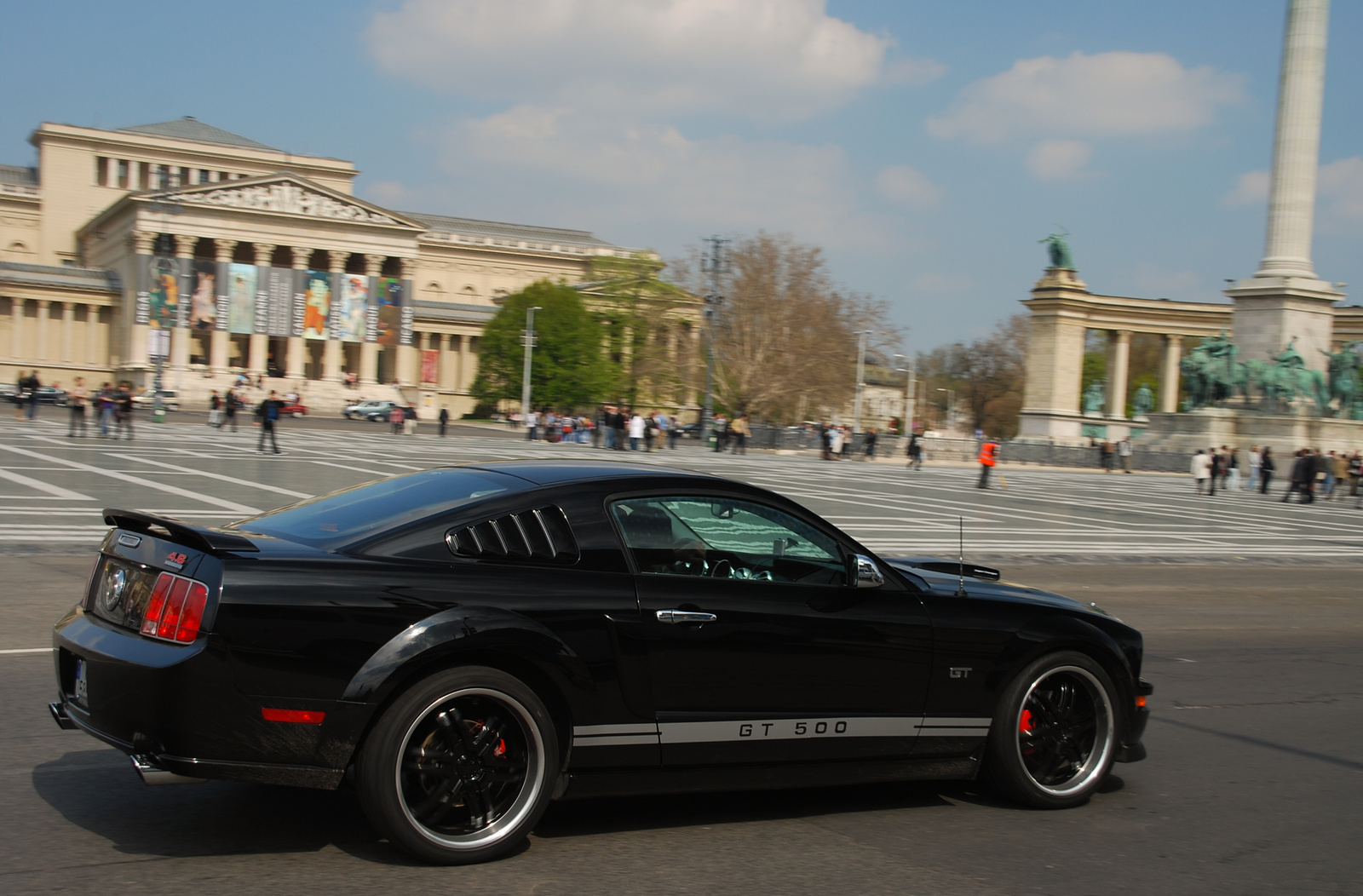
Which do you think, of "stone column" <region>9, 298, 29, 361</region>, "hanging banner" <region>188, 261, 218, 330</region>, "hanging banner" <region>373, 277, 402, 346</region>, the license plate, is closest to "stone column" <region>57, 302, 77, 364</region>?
"stone column" <region>9, 298, 29, 361</region>

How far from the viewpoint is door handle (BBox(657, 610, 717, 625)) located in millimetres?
4633

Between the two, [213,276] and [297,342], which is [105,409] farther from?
[297,342]

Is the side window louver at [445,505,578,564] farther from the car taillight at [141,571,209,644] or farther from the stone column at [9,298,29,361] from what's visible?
the stone column at [9,298,29,361]

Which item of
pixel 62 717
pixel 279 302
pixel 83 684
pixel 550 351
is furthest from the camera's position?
pixel 279 302

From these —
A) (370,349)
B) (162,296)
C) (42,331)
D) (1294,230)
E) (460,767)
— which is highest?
(1294,230)

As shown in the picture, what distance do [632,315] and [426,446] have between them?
3674cm

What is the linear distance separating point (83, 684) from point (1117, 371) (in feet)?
294

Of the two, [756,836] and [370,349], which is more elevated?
[370,349]

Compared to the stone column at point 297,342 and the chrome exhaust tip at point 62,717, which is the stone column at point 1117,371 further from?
the chrome exhaust tip at point 62,717

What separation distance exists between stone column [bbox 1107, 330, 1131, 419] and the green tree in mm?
35850

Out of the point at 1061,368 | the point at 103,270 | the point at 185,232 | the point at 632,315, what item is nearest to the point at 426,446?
the point at 632,315

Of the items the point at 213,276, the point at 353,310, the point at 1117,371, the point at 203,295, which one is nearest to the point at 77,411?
the point at 203,295

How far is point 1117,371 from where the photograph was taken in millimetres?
87312

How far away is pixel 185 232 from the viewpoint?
313ft
